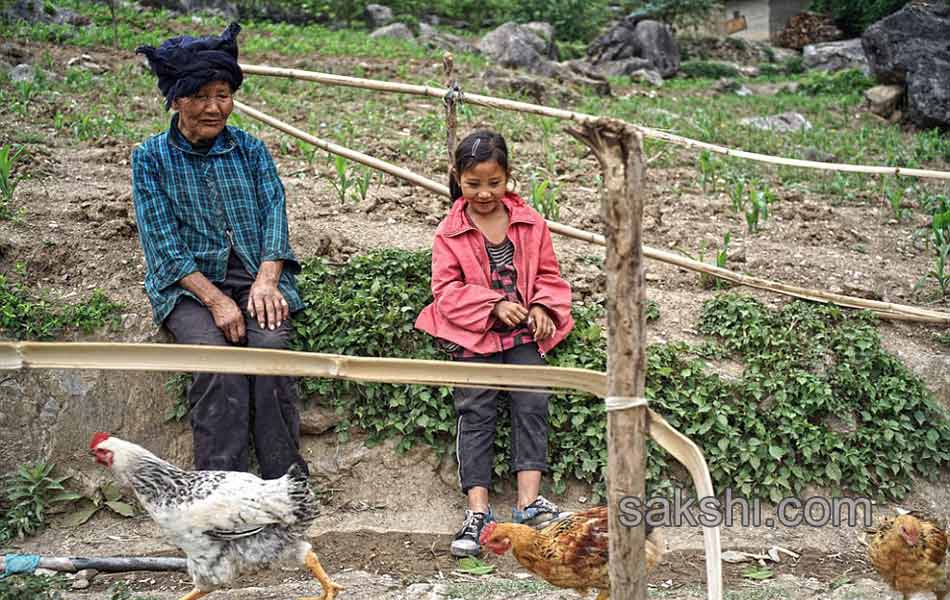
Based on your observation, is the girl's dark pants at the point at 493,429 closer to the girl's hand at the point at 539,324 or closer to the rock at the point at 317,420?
the girl's hand at the point at 539,324

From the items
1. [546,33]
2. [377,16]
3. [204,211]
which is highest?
[377,16]

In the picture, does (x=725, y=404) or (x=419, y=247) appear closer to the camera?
(x=725, y=404)

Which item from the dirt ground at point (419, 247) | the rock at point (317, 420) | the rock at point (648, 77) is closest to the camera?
the dirt ground at point (419, 247)

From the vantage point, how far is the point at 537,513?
12.1 ft

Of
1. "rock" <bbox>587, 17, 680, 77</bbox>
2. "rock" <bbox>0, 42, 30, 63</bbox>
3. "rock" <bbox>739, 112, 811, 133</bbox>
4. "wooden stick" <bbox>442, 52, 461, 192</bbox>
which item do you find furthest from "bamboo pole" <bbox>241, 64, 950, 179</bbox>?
"rock" <bbox>587, 17, 680, 77</bbox>

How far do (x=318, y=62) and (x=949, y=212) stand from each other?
282 inches

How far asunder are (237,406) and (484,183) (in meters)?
1.39

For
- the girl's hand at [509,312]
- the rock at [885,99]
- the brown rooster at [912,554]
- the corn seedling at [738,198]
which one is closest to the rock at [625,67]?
the rock at [885,99]

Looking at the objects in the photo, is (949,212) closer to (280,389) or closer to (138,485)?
(280,389)

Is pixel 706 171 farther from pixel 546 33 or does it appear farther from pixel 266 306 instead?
pixel 546 33

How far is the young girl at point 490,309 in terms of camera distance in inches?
152

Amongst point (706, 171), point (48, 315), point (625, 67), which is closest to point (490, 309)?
point (48, 315)

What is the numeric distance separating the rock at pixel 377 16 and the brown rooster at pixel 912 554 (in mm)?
13424

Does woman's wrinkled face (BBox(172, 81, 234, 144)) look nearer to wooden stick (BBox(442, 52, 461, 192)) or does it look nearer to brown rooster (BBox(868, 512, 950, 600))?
wooden stick (BBox(442, 52, 461, 192))
